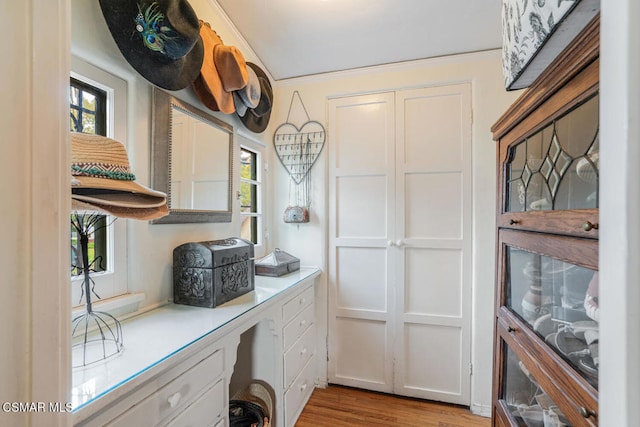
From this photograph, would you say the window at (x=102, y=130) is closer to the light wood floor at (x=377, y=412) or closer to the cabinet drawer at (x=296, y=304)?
the cabinet drawer at (x=296, y=304)

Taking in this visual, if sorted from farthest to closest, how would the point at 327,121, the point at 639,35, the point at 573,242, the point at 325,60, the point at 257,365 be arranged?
1. the point at 327,121
2. the point at 325,60
3. the point at 257,365
4. the point at 573,242
5. the point at 639,35

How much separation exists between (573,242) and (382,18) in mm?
1563

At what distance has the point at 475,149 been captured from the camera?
6.28 ft

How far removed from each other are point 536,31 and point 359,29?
1314 mm

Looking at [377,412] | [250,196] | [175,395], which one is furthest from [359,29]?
[377,412]

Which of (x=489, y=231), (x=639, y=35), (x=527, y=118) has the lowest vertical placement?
(x=489, y=231)

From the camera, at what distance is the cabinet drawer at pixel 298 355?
5.46 ft

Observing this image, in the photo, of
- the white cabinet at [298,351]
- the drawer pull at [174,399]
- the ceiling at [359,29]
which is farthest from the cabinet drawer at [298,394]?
the ceiling at [359,29]

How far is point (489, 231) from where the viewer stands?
189 centimetres

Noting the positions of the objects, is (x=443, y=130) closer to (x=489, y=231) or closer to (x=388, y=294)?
(x=489, y=231)

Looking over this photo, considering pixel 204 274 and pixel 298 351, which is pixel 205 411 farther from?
pixel 298 351

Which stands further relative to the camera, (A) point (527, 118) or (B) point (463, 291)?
(B) point (463, 291)

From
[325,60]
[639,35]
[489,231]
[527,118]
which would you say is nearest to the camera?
[639,35]

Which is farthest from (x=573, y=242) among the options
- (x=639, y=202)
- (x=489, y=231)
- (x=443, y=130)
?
(x=443, y=130)
